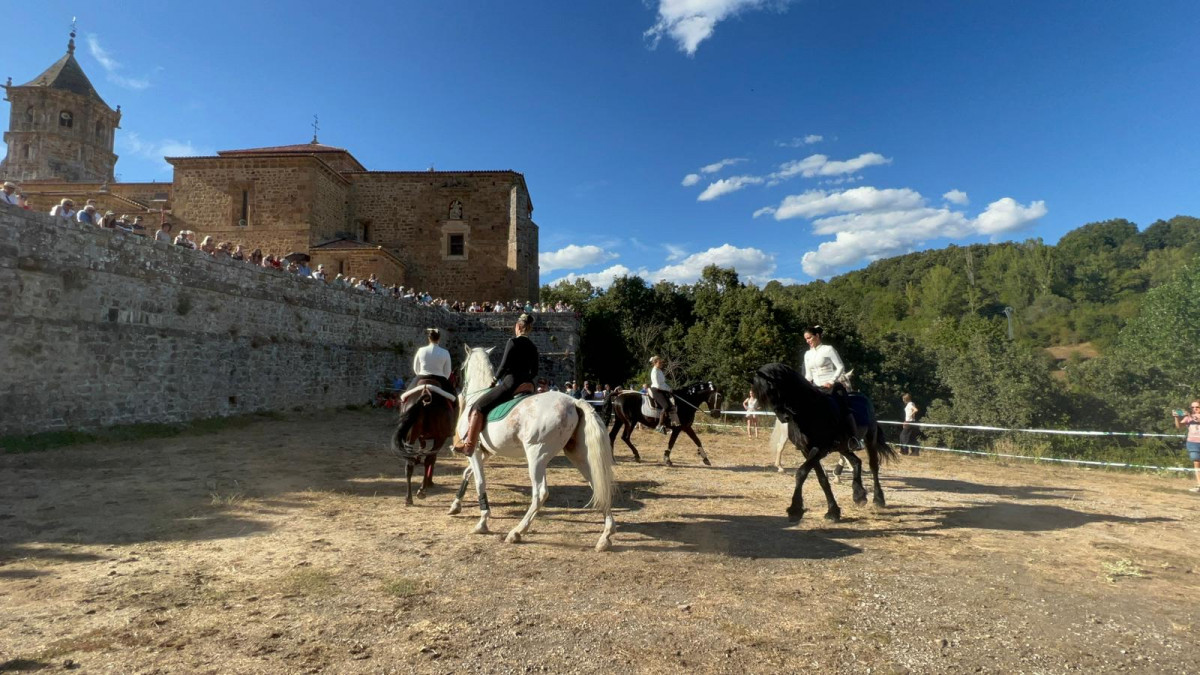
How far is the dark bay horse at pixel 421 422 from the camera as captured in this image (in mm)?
6430

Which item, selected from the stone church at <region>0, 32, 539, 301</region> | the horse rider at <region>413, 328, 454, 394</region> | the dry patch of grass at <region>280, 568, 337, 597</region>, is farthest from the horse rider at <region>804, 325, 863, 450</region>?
the stone church at <region>0, 32, 539, 301</region>

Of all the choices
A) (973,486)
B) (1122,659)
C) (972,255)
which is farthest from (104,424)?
(972,255)

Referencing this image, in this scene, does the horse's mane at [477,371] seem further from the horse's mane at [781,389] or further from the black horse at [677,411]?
the black horse at [677,411]

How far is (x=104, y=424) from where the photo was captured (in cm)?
1020

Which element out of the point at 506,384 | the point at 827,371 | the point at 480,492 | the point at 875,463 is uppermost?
the point at 827,371

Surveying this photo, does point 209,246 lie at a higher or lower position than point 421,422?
higher

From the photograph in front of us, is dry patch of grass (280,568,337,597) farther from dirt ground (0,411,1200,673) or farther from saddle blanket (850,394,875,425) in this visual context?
saddle blanket (850,394,875,425)

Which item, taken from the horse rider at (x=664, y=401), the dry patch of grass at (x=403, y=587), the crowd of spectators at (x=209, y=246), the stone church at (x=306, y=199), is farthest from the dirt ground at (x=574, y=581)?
the stone church at (x=306, y=199)

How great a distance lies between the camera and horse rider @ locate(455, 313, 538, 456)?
5551mm

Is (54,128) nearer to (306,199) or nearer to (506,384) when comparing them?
(306,199)

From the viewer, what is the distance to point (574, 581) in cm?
409

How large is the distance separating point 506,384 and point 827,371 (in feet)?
13.0

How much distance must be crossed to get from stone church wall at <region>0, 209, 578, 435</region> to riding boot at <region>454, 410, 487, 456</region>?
8899 millimetres

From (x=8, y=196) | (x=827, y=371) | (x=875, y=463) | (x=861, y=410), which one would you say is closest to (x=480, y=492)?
(x=827, y=371)
